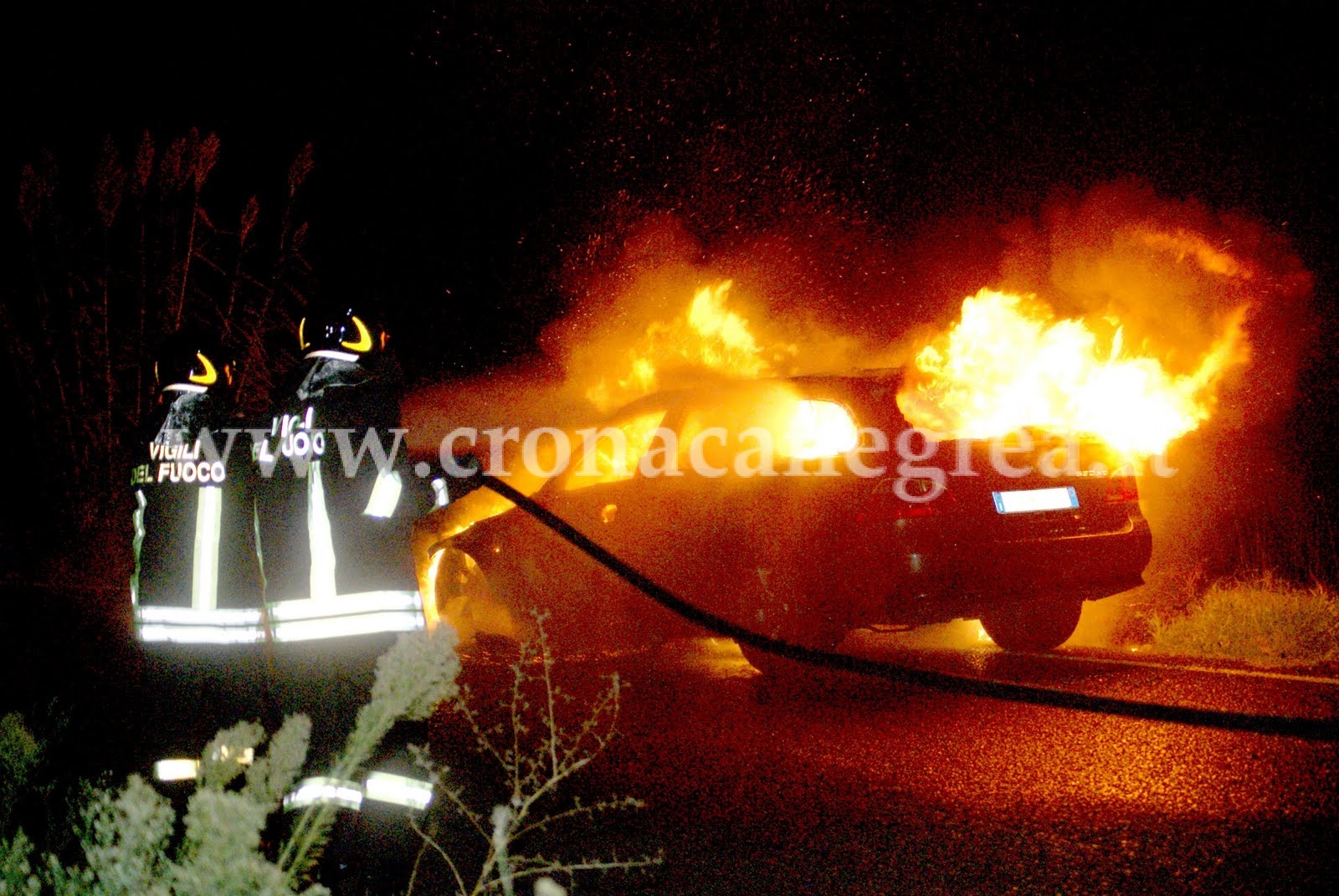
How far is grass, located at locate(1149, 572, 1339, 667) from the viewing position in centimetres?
589

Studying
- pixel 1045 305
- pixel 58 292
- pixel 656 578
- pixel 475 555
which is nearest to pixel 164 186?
pixel 58 292

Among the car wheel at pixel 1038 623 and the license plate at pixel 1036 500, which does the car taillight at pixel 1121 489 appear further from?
the car wheel at pixel 1038 623

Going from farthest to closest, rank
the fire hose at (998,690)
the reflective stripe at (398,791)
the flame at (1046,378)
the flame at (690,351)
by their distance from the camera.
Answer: the flame at (690,351)
the flame at (1046,378)
the reflective stripe at (398,791)
the fire hose at (998,690)

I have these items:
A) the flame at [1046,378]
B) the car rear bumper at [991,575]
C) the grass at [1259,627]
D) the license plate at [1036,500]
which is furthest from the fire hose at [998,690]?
the grass at [1259,627]

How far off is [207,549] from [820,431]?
3.32m

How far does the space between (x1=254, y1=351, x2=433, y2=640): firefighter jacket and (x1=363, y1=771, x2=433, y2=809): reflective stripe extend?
0.44 m

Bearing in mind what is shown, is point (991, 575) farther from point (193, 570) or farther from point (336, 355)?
point (193, 570)

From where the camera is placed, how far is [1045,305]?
705cm

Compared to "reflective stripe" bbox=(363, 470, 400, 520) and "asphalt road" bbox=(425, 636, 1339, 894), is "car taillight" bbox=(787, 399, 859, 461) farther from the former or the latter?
"reflective stripe" bbox=(363, 470, 400, 520)

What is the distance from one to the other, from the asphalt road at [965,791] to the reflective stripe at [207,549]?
132cm

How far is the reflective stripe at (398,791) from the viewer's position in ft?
9.77

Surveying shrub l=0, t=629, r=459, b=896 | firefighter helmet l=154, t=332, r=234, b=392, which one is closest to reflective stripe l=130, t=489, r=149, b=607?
firefighter helmet l=154, t=332, r=234, b=392

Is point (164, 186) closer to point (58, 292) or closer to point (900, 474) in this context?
point (58, 292)

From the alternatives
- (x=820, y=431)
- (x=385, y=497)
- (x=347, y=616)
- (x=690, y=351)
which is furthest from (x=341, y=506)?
(x=690, y=351)
